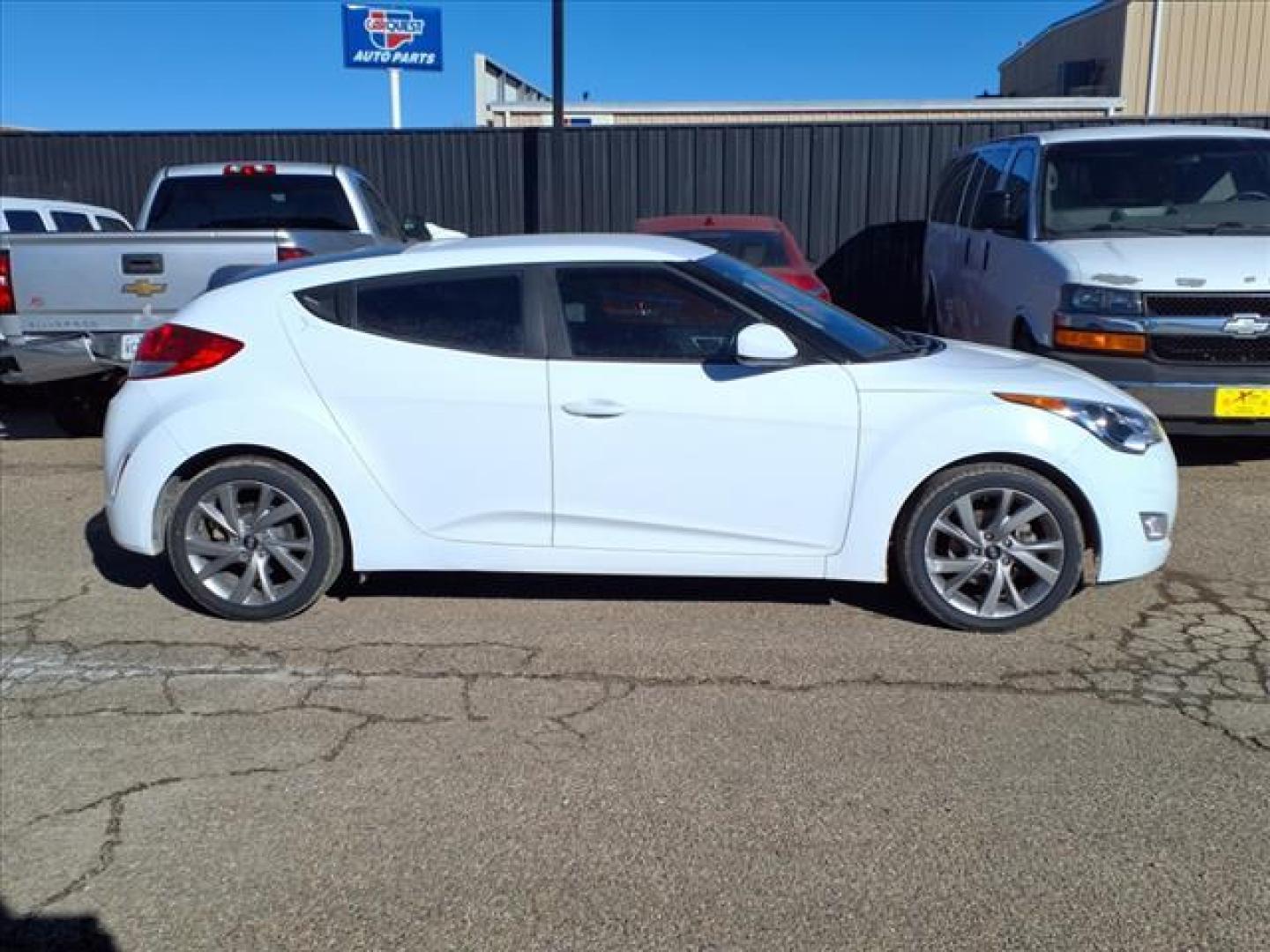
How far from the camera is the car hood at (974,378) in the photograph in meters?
4.54

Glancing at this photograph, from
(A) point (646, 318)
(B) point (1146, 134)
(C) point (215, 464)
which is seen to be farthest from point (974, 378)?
(B) point (1146, 134)

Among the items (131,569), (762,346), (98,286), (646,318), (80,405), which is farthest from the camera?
(80,405)

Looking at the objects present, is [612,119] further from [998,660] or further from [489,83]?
[998,660]

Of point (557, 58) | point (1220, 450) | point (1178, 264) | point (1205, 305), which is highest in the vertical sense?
point (557, 58)

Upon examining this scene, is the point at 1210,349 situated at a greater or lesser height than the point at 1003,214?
lesser

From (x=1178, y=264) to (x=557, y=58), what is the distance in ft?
27.7

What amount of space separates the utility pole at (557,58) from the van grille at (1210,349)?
8.02 metres

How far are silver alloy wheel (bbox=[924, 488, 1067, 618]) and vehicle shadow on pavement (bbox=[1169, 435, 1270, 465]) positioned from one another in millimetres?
3450

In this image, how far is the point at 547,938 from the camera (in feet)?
9.03

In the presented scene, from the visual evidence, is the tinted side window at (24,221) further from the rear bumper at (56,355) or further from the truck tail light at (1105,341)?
the truck tail light at (1105,341)

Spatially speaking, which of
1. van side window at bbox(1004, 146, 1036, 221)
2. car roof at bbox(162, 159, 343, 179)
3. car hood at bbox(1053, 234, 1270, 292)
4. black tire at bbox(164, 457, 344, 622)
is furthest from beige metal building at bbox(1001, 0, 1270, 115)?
black tire at bbox(164, 457, 344, 622)

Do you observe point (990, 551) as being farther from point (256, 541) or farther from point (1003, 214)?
point (1003, 214)

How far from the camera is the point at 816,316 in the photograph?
16.0ft

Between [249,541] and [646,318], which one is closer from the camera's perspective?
[646,318]
